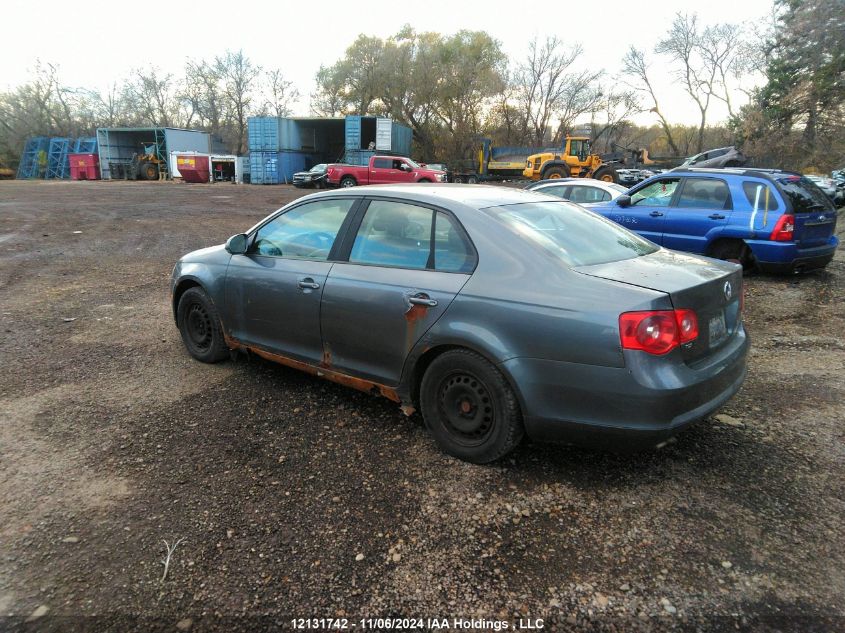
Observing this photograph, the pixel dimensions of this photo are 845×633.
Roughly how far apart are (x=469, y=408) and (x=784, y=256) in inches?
250

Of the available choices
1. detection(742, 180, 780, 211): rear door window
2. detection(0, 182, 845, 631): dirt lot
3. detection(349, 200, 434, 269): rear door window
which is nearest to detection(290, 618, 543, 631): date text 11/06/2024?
detection(0, 182, 845, 631): dirt lot

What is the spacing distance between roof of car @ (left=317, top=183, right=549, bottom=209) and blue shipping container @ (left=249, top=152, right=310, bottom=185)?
3734cm

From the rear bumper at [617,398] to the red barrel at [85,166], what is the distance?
165ft

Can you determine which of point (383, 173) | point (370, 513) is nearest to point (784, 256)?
point (370, 513)

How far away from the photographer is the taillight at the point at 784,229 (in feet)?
23.4

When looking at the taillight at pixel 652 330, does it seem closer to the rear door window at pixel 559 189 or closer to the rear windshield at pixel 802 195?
the rear windshield at pixel 802 195

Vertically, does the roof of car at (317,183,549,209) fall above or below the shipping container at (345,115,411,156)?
below

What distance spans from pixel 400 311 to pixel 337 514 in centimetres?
116

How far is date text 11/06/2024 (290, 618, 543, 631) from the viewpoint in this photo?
207 cm

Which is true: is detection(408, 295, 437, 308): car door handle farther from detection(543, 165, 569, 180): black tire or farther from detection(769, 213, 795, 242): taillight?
detection(543, 165, 569, 180): black tire

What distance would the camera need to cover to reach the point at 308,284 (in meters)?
3.70

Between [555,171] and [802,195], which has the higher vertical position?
[555,171]

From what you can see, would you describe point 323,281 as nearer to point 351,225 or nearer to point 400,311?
point 351,225

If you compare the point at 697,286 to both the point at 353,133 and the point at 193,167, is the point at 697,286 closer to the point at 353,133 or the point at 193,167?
the point at 353,133
